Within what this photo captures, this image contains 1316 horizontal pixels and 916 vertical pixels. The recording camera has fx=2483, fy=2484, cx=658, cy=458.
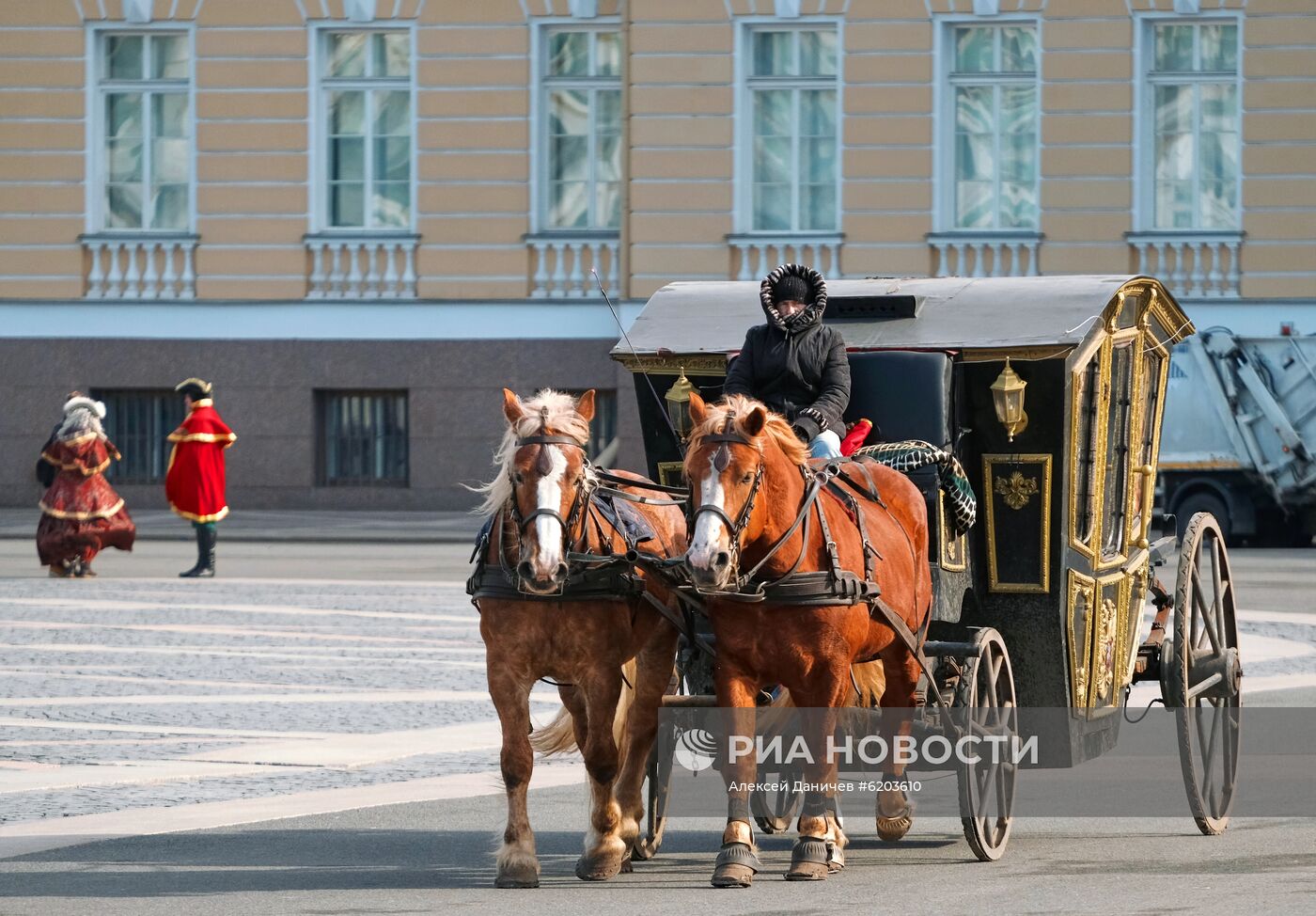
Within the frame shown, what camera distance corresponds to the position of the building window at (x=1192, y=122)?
30.6 m

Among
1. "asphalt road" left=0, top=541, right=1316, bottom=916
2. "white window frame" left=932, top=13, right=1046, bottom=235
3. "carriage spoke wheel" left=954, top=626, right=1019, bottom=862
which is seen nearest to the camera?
"asphalt road" left=0, top=541, right=1316, bottom=916

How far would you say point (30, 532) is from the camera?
2978 centimetres

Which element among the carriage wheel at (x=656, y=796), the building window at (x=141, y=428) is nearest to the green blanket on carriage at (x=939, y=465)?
the carriage wheel at (x=656, y=796)

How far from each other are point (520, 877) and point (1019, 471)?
2832mm

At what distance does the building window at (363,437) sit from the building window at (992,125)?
7799 millimetres

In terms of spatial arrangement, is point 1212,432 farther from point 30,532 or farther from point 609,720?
point 609,720

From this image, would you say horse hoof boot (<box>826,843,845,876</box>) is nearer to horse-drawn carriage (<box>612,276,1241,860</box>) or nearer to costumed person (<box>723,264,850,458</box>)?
horse-drawn carriage (<box>612,276,1241,860</box>)

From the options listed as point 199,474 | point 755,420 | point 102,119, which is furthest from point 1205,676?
point 102,119

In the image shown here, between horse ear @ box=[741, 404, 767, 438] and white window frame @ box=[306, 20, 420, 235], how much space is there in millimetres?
24152

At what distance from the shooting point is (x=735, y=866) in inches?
338

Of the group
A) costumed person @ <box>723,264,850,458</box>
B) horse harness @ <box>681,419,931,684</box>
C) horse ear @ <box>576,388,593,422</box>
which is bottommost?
horse harness @ <box>681,419,931,684</box>

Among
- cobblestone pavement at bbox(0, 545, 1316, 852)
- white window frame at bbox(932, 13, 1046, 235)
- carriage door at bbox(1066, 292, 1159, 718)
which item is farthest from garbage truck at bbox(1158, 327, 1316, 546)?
carriage door at bbox(1066, 292, 1159, 718)

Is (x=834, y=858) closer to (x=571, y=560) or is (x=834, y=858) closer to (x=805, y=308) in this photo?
(x=571, y=560)

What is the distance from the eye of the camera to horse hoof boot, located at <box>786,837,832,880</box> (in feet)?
28.8
